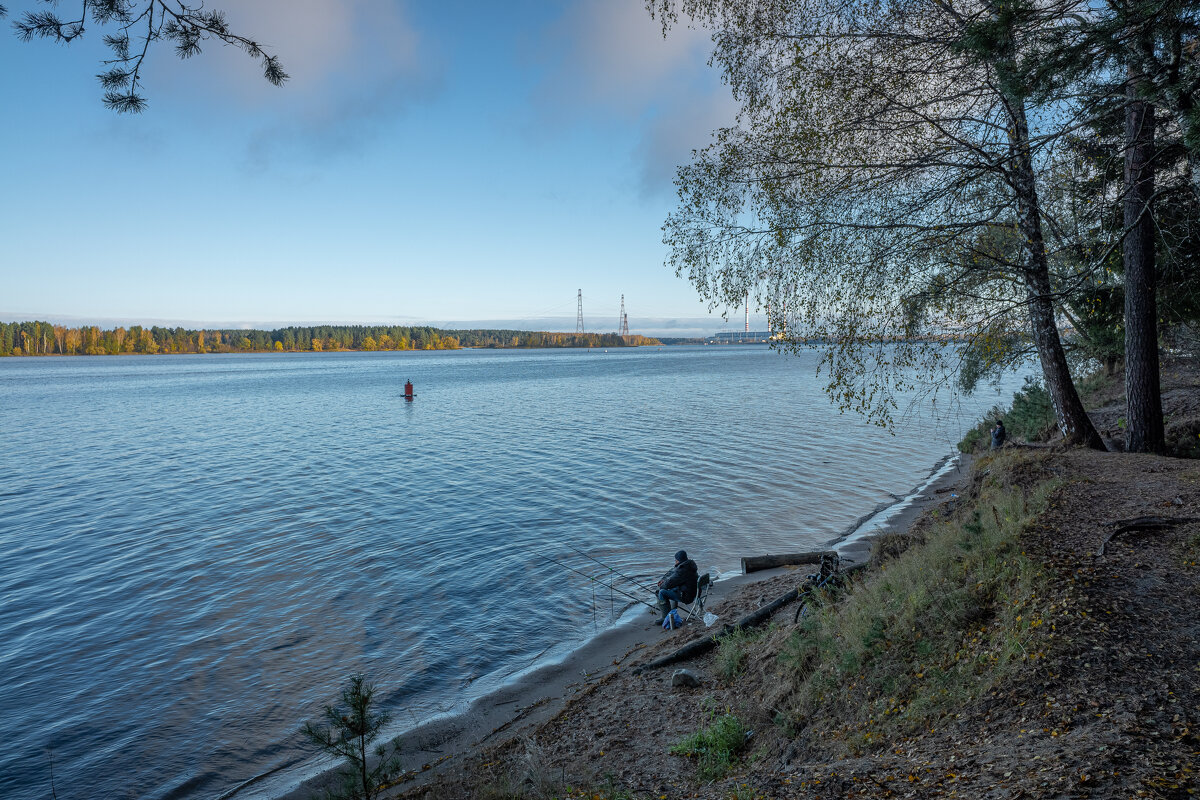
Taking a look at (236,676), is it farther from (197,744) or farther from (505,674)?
(505,674)

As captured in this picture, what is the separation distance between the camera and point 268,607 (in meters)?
13.4

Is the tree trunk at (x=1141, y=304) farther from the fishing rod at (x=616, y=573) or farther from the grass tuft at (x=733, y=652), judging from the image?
the fishing rod at (x=616, y=573)

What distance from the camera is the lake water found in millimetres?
9555

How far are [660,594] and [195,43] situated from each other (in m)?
10.8

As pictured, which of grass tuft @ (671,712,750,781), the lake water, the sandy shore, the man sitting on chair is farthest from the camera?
the man sitting on chair

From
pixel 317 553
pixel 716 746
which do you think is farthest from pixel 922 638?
pixel 317 553

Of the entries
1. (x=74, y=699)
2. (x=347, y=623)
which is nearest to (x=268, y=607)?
(x=347, y=623)

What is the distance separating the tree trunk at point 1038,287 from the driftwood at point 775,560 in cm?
636

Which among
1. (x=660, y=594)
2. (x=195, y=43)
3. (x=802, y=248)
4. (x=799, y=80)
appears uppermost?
(x=799, y=80)

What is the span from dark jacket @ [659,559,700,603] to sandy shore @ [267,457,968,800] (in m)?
0.61

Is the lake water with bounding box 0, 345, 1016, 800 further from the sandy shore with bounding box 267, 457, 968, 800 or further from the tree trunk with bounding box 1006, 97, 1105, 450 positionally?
the tree trunk with bounding box 1006, 97, 1105, 450

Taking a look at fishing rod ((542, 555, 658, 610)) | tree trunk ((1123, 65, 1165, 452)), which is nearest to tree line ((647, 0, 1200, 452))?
tree trunk ((1123, 65, 1165, 452))

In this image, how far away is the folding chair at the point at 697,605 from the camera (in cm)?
1169

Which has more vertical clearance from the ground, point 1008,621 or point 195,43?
point 195,43
